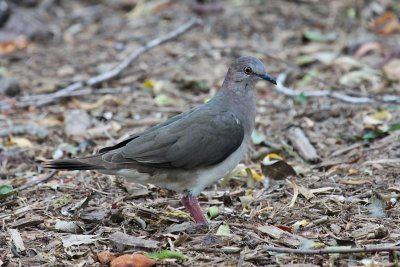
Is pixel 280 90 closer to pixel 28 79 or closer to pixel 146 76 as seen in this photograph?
pixel 146 76

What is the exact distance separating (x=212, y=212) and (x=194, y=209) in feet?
0.79

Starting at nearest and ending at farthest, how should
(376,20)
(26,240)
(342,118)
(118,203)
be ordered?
(26,240)
(118,203)
(342,118)
(376,20)

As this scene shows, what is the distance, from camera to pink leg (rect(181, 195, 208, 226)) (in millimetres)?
4723

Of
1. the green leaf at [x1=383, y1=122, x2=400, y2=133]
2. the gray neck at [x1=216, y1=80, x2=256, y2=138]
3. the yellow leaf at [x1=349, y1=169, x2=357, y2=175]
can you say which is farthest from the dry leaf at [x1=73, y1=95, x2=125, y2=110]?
the green leaf at [x1=383, y1=122, x2=400, y2=133]

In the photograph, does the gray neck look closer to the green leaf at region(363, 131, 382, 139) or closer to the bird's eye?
the bird's eye

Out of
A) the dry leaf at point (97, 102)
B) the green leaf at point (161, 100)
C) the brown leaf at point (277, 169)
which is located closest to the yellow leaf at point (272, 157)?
the brown leaf at point (277, 169)

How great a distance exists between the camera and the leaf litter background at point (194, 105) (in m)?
4.32

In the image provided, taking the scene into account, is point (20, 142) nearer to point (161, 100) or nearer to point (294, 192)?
point (161, 100)

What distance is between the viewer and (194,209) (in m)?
4.85

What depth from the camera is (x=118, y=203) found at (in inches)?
205

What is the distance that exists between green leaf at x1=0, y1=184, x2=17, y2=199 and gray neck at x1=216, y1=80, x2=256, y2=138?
7.12ft

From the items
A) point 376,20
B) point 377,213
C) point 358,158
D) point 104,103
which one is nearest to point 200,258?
point 377,213

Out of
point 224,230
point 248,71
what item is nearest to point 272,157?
point 248,71

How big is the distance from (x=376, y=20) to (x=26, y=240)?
8271 mm
